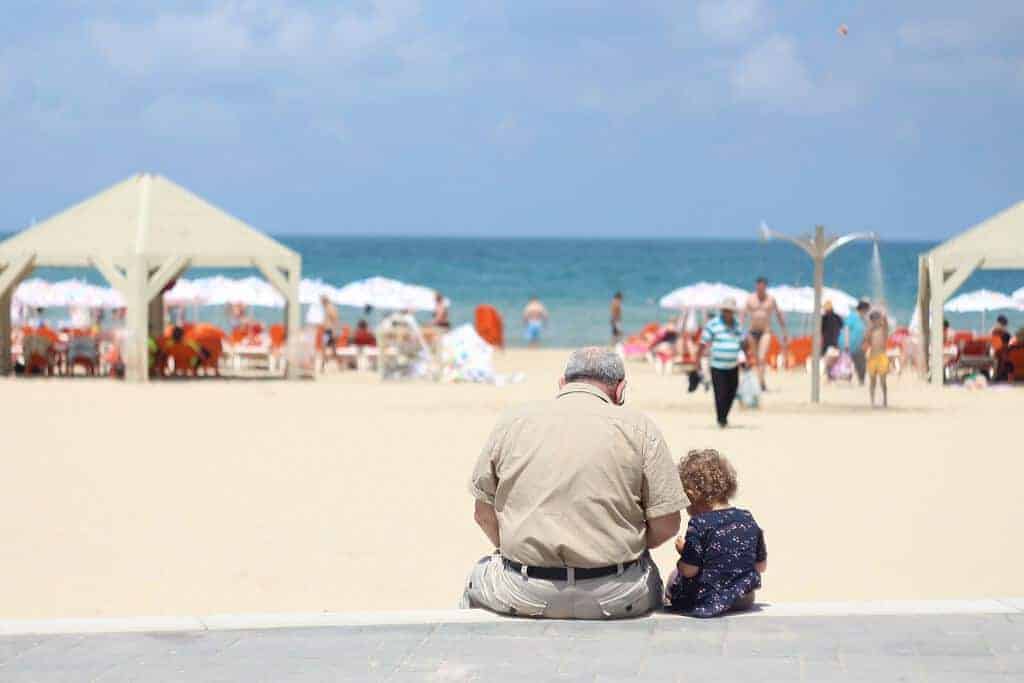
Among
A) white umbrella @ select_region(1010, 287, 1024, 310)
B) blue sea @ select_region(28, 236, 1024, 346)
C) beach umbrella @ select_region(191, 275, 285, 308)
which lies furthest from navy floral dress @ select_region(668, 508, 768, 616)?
blue sea @ select_region(28, 236, 1024, 346)

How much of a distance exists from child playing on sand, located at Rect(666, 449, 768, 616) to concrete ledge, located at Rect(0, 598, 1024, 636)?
0.09 m

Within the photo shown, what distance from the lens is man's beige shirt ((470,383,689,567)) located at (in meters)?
5.07

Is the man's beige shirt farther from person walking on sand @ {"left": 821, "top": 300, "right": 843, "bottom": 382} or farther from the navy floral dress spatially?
person walking on sand @ {"left": 821, "top": 300, "right": 843, "bottom": 382}

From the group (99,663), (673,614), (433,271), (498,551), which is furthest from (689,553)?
(433,271)

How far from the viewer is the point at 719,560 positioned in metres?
5.29

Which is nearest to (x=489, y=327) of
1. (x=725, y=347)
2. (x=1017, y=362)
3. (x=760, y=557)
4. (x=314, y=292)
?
(x=314, y=292)

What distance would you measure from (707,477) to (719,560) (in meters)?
0.27

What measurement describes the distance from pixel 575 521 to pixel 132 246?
16.0m

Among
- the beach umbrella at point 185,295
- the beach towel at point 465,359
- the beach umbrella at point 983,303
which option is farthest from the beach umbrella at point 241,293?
the beach umbrella at point 983,303

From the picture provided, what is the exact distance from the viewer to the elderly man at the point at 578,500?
16.6 ft

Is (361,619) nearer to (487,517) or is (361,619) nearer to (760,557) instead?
(487,517)

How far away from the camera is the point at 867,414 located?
1600cm

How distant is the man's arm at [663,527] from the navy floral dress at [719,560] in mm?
188

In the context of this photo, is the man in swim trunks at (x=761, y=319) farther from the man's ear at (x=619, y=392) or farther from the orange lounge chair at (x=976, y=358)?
the man's ear at (x=619, y=392)
